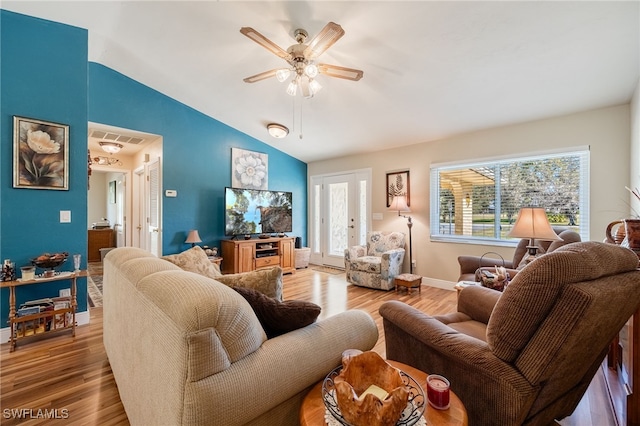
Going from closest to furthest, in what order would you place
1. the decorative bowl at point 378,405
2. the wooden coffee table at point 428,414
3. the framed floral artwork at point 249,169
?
the decorative bowl at point 378,405 → the wooden coffee table at point 428,414 → the framed floral artwork at point 249,169

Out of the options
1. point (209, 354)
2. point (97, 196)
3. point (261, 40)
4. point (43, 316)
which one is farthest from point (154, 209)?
point (97, 196)

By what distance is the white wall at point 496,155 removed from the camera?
293 cm

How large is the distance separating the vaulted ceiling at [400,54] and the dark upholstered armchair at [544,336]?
6.53ft

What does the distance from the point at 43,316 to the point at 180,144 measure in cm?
284

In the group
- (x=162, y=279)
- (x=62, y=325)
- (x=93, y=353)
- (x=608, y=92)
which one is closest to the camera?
(x=162, y=279)

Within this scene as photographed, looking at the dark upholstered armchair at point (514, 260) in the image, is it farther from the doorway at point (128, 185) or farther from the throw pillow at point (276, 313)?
the doorway at point (128, 185)

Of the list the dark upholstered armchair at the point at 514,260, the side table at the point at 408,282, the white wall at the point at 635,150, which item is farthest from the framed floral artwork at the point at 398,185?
the white wall at the point at 635,150

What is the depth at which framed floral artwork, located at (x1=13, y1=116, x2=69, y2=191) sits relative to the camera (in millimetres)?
2512

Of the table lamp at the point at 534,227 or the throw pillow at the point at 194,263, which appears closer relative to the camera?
the throw pillow at the point at 194,263

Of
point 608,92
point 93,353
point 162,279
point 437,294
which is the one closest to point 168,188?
point 93,353

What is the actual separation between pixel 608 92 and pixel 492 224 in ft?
6.00

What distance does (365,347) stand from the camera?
4.44 ft

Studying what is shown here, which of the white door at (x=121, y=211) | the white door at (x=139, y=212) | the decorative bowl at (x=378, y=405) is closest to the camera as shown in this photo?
the decorative bowl at (x=378, y=405)

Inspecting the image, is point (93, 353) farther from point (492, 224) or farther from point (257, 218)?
point (492, 224)
